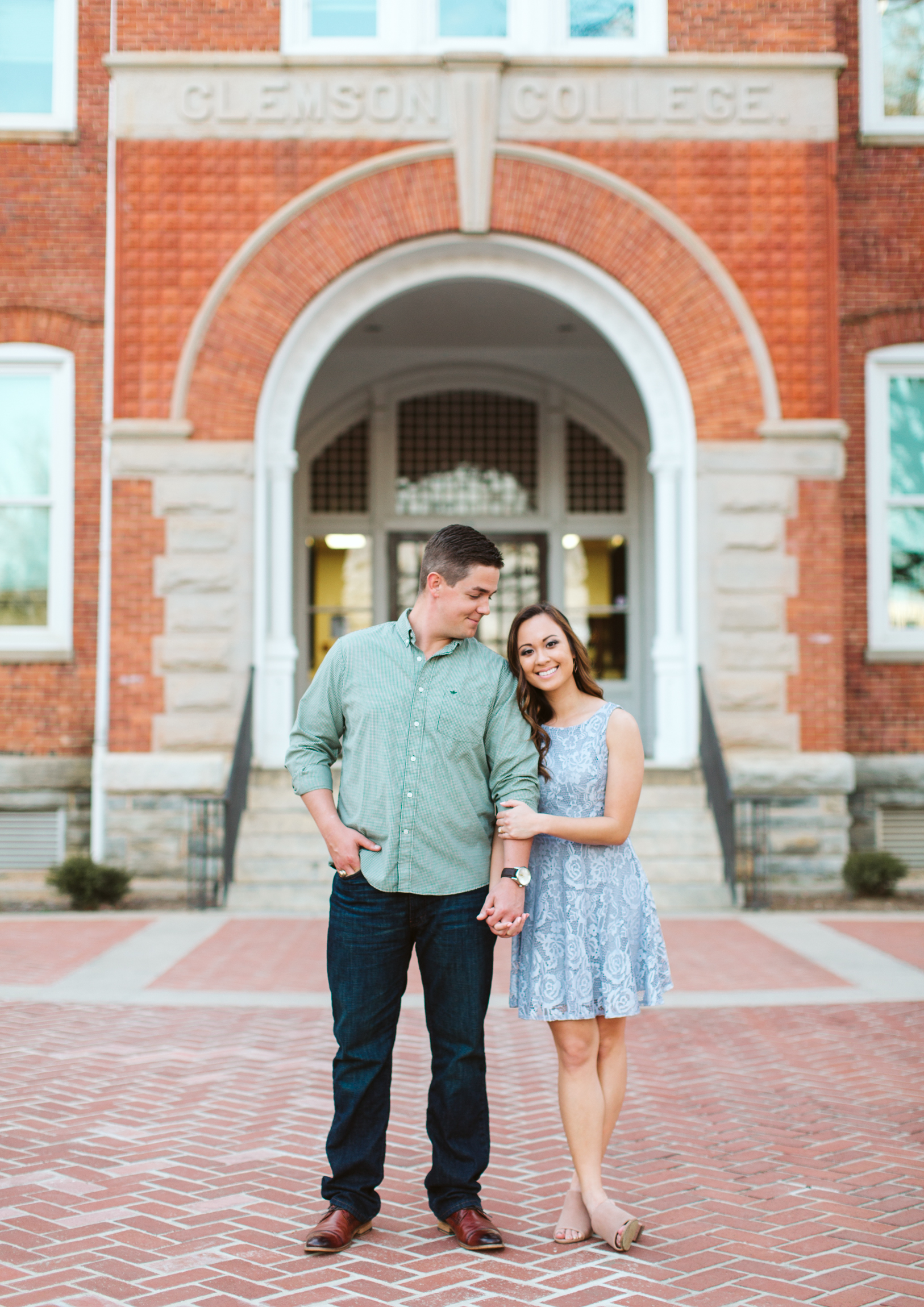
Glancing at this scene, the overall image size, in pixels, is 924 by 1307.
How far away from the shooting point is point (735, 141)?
36.4 feet

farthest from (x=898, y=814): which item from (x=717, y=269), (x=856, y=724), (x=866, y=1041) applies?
(x=866, y=1041)

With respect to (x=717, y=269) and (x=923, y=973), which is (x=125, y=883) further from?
(x=717, y=269)

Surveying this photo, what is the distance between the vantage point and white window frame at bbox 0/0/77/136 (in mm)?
11969

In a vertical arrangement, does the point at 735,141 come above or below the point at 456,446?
above

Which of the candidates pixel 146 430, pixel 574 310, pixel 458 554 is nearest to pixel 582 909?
pixel 458 554

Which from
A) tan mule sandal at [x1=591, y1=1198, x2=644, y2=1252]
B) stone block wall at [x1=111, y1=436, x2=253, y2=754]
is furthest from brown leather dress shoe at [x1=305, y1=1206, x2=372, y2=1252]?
stone block wall at [x1=111, y1=436, x2=253, y2=754]


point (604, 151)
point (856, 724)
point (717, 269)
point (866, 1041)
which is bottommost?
point (866, 1041)

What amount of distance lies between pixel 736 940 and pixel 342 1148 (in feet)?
17.6

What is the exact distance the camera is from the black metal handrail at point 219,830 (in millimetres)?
9680

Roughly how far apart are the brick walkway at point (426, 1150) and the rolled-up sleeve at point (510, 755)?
50.1 inches

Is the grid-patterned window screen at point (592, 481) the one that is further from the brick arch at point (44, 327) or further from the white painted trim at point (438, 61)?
the brick arch at point (44, 327)

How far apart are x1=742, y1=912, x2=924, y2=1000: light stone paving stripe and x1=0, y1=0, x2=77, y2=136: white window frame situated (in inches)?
373

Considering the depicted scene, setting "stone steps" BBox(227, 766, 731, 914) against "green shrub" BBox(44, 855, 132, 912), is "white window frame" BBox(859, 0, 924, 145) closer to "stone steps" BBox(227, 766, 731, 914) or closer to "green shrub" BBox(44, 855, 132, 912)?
"stone steps" BBox(227, 766, 731, 914)

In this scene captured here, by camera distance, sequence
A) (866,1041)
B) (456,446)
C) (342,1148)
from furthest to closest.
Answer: (456,446), (866,1041), (342,1148)
